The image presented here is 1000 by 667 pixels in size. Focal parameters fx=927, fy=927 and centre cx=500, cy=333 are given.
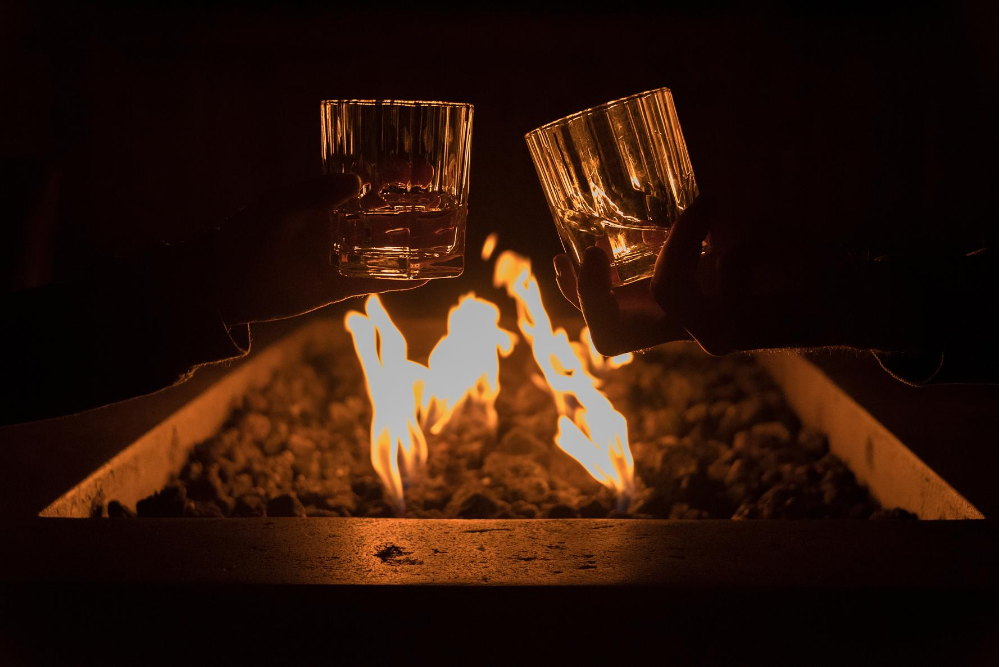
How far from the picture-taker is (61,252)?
2896mm

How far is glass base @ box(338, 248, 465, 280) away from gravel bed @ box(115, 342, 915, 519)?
614 millimetres

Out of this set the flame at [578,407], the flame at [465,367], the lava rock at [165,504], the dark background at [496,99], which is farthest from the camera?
the dark background at [496,99]

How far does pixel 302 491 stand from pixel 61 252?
1705 millimetres

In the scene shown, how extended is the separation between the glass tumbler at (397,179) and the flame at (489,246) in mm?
1896

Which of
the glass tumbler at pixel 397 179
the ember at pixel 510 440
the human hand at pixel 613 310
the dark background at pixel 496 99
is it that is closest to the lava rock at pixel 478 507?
the ember at pixel 510 440

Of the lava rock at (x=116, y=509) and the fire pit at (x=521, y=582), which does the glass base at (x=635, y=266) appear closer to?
the fire pit at (x=521, y=582)

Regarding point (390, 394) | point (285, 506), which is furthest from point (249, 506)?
point (390, 394)

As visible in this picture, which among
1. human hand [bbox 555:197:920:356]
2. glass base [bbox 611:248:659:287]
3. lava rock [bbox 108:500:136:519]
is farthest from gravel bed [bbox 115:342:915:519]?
glass base [bbox 611:248:659:287]

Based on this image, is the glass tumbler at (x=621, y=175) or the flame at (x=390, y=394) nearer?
the glass tumbler at (x=621, y=175)

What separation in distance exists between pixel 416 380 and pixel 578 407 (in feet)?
1.22

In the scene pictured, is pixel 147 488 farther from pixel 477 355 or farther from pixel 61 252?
pixel 61 252

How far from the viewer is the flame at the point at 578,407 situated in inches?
66.1

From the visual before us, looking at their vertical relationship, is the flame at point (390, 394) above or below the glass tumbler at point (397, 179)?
below

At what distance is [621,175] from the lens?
0.96 meters
